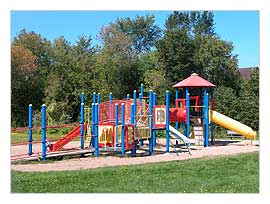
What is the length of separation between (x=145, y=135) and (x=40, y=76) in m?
13.0

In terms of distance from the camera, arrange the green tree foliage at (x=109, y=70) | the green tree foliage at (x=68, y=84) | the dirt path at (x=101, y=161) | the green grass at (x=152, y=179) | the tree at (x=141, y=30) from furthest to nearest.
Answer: the tree at (x=141, y=30), the green tree foliage at (x=109, y=70), the green tree foliage at (x=68, y=84), the dirt path at (x=101, y=161), the green grass at (x=152, y=179)

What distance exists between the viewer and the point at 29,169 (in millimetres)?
8398

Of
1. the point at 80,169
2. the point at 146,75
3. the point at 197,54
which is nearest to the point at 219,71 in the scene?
the point at 197,54

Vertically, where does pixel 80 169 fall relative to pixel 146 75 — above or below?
below

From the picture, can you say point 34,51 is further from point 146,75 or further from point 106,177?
point 106,177

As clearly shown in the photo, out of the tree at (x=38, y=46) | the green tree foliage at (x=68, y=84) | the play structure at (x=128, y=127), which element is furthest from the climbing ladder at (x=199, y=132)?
the tree at (x=38, y=46)

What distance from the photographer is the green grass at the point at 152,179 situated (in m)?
6.49

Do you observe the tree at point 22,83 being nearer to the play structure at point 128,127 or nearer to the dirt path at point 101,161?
the play structure at point 128,127

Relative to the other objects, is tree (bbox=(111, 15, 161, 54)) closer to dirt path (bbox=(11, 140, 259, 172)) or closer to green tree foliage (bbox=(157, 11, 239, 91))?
green tree foliage (bbox=(157, 11, 239, 91))

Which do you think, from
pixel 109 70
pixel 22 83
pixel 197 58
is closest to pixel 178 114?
pixel 109 70

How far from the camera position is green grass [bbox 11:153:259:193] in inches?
255

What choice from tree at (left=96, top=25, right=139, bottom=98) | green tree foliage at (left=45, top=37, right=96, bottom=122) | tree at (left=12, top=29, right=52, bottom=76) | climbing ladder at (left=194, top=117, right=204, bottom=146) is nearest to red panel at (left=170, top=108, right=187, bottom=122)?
climbing ladder at (left=194, top=117, right=204, bottom=146)

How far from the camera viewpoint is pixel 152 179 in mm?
7152
